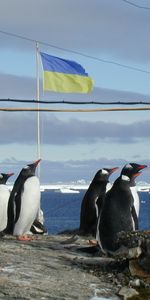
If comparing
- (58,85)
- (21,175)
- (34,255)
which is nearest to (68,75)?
(58,85)

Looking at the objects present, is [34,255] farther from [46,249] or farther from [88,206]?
[88,206]

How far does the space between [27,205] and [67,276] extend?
567 centimetres

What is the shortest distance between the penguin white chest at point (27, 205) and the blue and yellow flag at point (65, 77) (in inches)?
167

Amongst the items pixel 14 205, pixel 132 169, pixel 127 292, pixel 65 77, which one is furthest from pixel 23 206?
pixel 127 292

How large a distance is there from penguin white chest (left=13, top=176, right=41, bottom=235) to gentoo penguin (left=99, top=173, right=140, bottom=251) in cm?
305

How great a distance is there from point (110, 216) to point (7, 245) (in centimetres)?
157

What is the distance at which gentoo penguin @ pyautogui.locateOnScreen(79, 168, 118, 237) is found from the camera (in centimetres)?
1452

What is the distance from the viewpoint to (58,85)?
1875cm

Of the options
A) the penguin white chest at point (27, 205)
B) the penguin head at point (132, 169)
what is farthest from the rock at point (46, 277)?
the penguin white chest at point (27, 205)

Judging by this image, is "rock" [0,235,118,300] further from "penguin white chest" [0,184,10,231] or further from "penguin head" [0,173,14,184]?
"penguin head" [0,173,14,184]

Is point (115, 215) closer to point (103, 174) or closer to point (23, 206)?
point (23, 206)

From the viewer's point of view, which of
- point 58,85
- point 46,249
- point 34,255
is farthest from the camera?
point 58,85

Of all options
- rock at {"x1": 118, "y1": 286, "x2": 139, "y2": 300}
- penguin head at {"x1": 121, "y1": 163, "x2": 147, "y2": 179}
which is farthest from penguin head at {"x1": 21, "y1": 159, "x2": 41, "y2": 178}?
rock at {"x1": 118, "y1": 286, "x2": 139, "y2": 300}

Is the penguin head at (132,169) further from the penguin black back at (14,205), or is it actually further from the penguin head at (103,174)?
the penguin black back at (14,205)
